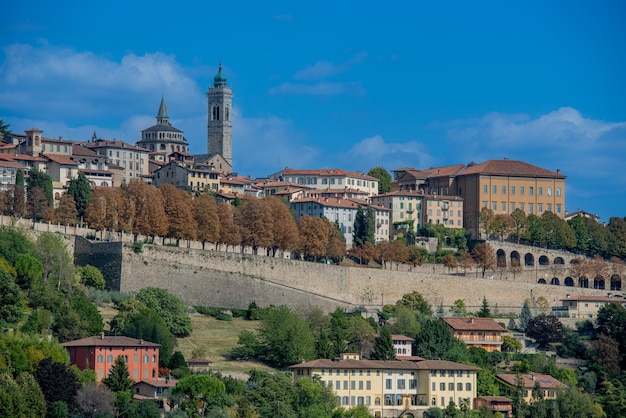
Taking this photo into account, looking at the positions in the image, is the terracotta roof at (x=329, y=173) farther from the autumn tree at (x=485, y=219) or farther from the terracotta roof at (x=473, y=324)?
the terracotta roof at (x=473, y=324)

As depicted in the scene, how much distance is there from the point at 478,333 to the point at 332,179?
34.5 metres

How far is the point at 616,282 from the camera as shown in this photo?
97.7m

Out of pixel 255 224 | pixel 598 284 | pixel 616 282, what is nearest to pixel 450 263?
pixel 598 284

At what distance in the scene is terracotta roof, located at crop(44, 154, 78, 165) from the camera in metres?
93.4

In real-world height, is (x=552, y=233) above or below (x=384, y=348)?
above

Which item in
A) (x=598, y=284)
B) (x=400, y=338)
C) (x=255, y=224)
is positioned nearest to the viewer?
(x=400, y=338)

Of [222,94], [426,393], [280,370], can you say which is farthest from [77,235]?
[222,94]

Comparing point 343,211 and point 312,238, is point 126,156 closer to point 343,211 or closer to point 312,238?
point 343,211

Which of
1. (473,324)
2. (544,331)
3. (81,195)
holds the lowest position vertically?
(544,331)

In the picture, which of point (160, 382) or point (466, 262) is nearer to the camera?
point (160, 382)

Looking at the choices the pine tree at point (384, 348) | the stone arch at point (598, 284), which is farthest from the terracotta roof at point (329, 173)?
the pine tree at point (384, 348)

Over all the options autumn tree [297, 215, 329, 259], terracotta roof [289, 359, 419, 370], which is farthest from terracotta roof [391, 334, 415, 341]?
autumn tree [297, 215, 329, 259]

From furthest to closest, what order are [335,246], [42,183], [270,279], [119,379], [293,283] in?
[335,246] < [42,183] < [293,283] < [270,279] < [119,379]

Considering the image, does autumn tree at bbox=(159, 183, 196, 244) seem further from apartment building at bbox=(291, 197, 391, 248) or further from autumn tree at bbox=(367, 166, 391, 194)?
autumn tree at bbox=(367, 166, 391, 194)
